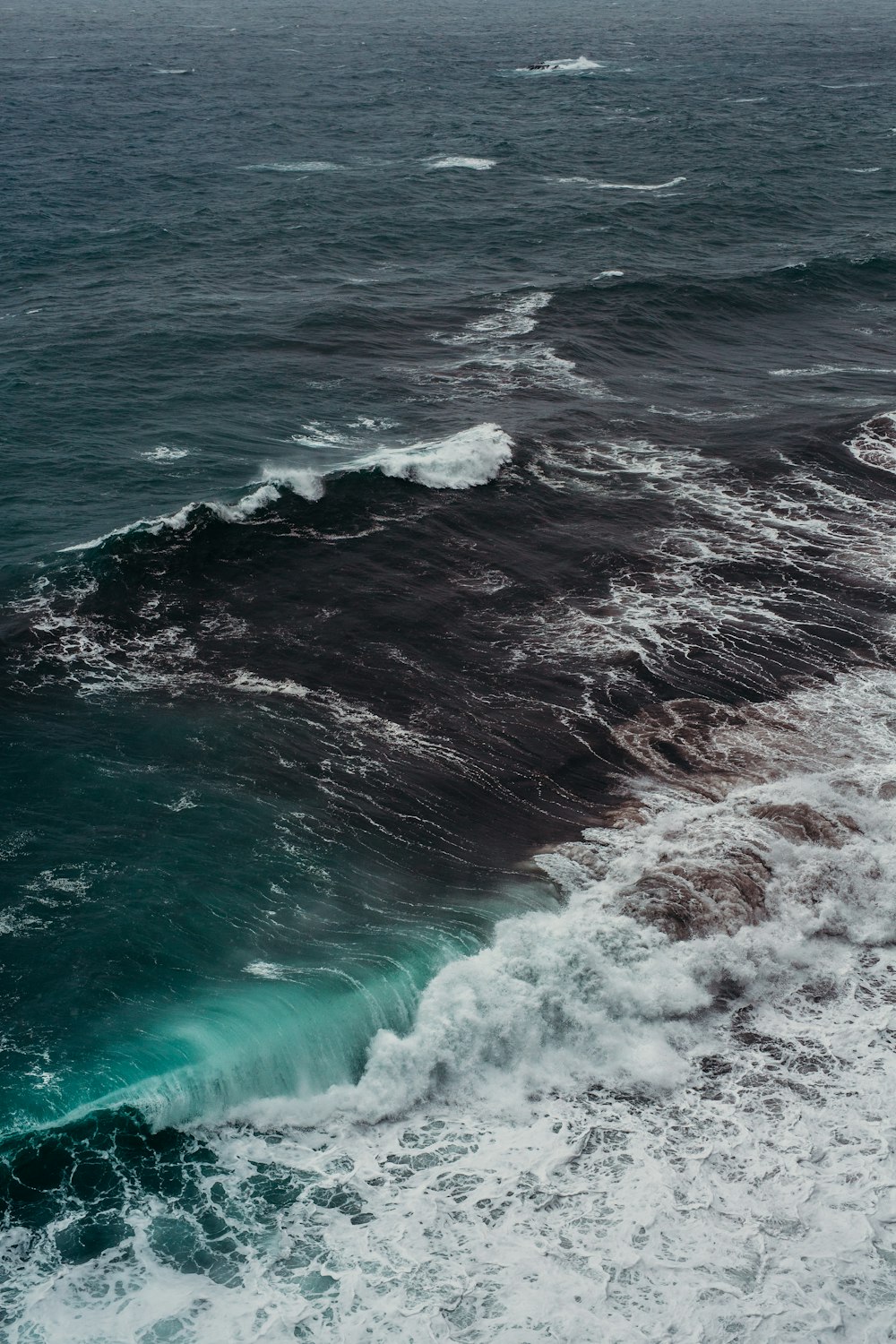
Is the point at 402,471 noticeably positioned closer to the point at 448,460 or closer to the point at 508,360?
Answer: the point at 448,460

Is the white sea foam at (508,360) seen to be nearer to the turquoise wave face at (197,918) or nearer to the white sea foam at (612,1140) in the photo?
the turquoise wave face at (197,918)

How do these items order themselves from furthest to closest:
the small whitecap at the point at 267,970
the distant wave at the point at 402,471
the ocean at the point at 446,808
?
1. the distant wave at the point at 402,471
2. the small whitecap at the point at 267,970
3. the ocean at the point at 446,808

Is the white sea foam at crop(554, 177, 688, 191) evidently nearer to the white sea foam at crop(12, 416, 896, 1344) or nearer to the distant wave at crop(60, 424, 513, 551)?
the distant wave at crop(60, 424, 513, 551)

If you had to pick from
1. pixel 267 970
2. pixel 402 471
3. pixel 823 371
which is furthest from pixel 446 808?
pixel 823 371

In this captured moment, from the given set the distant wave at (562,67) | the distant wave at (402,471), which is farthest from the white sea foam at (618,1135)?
the distant wave at (562,67)

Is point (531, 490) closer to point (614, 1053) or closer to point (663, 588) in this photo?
point (663, 588)

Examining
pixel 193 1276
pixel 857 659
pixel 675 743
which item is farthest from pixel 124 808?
pixel 857 659
